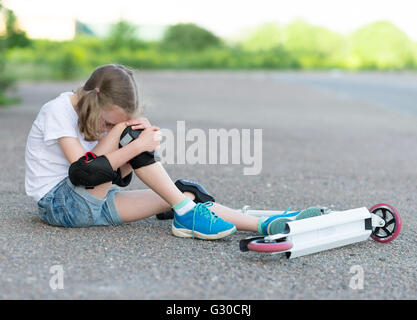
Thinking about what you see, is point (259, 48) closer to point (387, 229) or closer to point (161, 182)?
point (387, 229)

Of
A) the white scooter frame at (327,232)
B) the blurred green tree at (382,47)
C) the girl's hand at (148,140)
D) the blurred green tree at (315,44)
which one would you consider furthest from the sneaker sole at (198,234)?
the blurred green tree at (315,44)

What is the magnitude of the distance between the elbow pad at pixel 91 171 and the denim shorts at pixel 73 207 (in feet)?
0.36

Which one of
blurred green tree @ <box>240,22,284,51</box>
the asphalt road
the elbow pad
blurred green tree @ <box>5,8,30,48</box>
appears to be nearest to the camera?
the asphalt road

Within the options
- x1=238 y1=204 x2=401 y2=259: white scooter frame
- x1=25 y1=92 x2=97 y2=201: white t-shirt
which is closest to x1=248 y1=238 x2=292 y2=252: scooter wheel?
x1=238 y1=204 x2=401 y2=259: white scooter frame

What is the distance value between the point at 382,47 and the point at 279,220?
53577 millimetres

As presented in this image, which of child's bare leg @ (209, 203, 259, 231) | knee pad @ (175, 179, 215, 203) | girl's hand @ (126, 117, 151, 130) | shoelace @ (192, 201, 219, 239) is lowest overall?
child's bare leg @ (209, 203, 259, 231)

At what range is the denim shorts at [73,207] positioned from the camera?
10.7 feet

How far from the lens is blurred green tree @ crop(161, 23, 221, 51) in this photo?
2285 inches

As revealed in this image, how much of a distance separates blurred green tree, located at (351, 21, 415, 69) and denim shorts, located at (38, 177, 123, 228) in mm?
48047

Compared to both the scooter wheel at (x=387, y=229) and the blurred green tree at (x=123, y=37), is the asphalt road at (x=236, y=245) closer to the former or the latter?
the scooter wheel at (x=387, y=229)

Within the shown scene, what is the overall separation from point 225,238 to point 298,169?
297cm

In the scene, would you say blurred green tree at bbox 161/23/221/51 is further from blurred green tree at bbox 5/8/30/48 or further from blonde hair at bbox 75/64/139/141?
blonde hair at bbox 75/64/139/141
